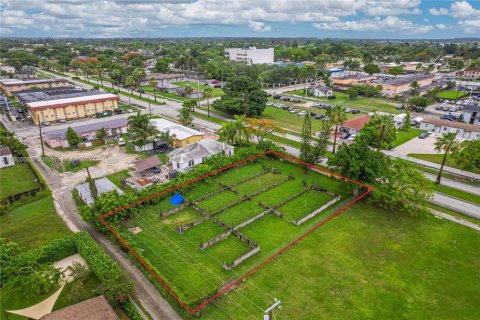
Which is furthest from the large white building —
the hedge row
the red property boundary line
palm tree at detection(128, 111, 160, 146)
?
the hedge row

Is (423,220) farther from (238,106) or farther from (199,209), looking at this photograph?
(238,106)

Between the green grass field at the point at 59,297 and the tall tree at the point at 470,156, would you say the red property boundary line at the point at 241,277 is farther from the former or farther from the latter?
the tall tree at the point at 470,156

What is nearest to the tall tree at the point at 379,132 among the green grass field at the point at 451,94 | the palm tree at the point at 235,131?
the palm tree at the point at 235,131

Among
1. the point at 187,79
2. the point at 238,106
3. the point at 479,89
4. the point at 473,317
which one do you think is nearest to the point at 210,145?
the point at 238,106

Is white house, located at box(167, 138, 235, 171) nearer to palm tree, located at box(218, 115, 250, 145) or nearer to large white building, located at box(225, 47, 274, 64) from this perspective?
palm tree, located at box(218, 115, 250, 145)

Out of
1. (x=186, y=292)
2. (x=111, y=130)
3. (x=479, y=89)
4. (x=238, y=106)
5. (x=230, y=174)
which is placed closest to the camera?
(x=186, y=292)

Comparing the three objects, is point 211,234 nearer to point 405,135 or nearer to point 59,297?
point 59,297
